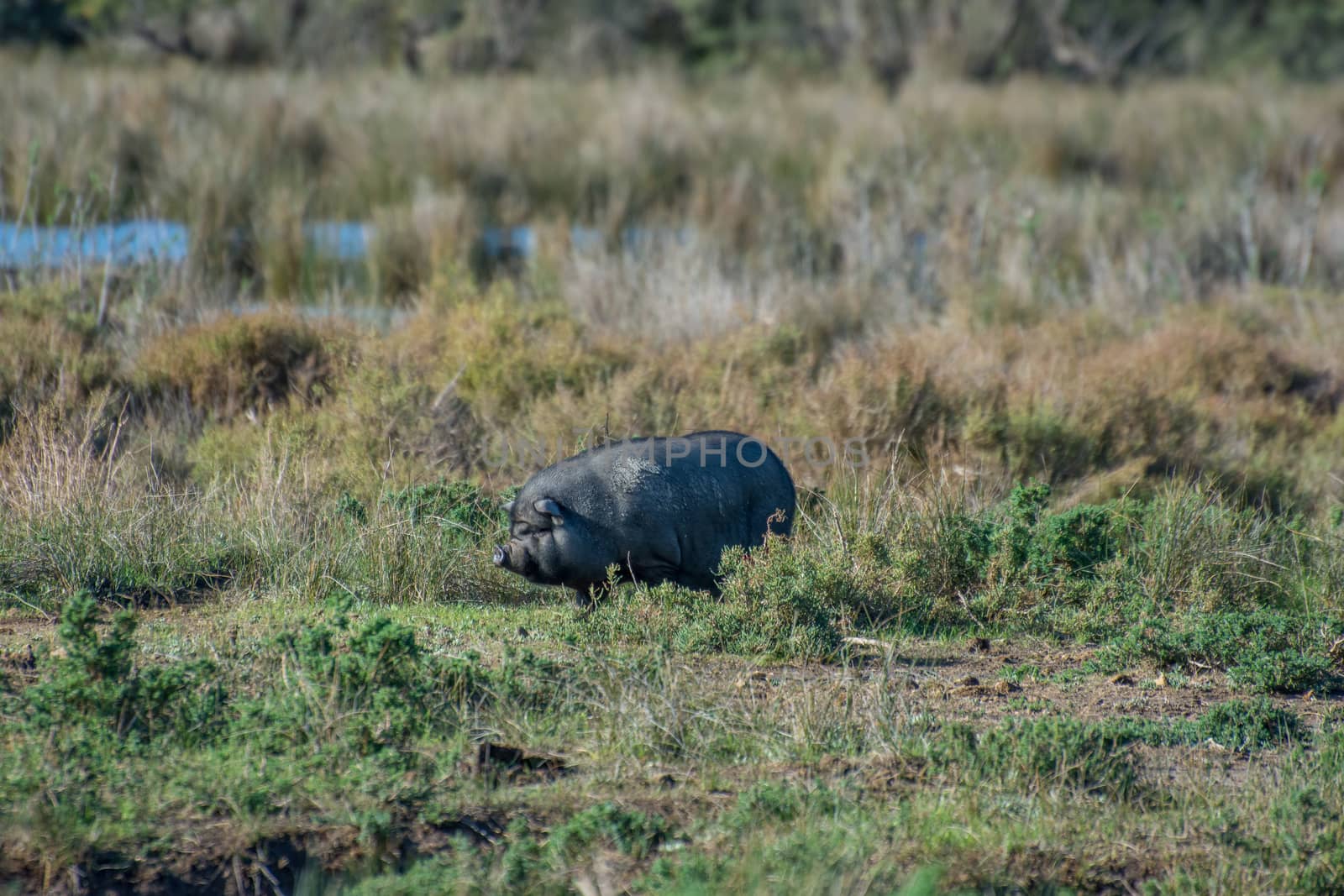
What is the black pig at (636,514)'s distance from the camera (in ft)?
22.3

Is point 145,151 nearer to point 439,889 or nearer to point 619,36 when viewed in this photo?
point 439,889

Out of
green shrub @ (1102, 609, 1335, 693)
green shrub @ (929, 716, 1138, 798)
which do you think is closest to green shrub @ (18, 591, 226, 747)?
green shrub @ (929, 716, 1138, 798)

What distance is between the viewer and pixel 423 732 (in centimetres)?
536

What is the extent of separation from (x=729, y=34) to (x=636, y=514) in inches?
1108

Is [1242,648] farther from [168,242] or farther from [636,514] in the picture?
[168,242]

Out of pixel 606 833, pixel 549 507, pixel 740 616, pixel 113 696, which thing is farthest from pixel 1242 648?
pixel 113 696

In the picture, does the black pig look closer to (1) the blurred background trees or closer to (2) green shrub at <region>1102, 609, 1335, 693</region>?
(2) green shrub at <region>1102, 609, 1335, 693</region>

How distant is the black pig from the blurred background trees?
19.2 metres

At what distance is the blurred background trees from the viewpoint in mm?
25922

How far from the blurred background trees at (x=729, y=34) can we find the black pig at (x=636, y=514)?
19.2 metres

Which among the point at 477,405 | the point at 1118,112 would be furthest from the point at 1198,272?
the point at 477,405

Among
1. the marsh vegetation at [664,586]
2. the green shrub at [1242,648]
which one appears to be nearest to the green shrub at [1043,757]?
the marsh vegetation at [664,586]

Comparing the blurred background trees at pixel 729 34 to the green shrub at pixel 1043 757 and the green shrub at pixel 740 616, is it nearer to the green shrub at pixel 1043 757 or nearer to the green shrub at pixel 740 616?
the green shrub at pixel 740 616

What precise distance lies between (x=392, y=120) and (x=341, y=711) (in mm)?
13649
